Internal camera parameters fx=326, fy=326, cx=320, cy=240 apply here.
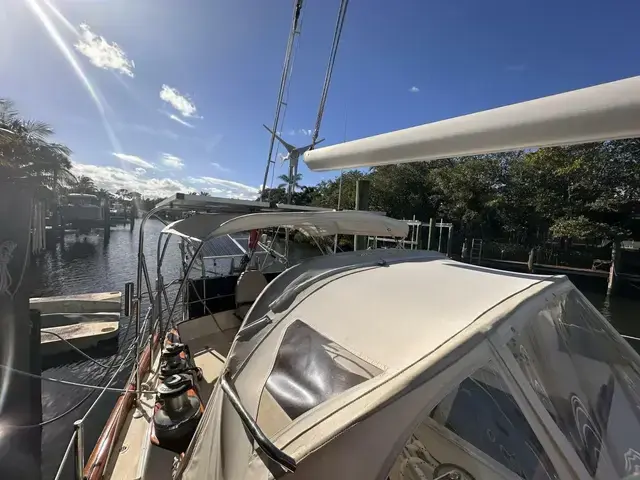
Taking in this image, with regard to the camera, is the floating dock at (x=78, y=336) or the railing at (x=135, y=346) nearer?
the railing at (x=135, y=346)

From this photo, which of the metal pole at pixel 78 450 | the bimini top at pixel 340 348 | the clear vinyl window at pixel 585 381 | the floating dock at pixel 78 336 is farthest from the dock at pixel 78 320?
the clear vinyl window at pixel 585 381

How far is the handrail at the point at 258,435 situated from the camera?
0.99 m

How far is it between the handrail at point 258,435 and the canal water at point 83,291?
343cm

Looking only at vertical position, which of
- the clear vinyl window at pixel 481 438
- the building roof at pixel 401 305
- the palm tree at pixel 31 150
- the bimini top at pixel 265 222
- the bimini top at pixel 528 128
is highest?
the palm tree at pixel 31 150

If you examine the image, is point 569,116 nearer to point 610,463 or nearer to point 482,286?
point 482,286

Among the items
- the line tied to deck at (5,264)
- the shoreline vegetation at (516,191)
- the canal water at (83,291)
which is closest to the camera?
the line tied to deck at (5,264)

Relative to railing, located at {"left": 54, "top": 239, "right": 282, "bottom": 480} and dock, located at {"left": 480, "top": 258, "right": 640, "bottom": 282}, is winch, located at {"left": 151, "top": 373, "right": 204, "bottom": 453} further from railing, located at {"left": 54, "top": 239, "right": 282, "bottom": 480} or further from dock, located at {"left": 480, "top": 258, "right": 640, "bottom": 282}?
dock, located at {"left": 480, "top": 258, "right": 640, "bottom": 282}

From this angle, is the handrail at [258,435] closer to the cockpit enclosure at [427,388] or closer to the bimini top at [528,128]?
the cockpit enclosure at [427,388]

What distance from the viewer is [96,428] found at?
269 inches

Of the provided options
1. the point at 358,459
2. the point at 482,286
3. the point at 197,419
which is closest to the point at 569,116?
the point at 482,286

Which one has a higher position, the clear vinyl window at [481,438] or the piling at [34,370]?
the clear vinyl window at [481,438]

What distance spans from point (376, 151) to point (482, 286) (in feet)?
4.16

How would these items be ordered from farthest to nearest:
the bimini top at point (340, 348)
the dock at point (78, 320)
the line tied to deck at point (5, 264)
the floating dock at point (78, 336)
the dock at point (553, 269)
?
1. the dock at point (553, 269)
2. the dock at point (78, 320)
3. the floating dock at point (78, 336)
4. the line tied to deck at point (5, 264)
5. the bimini top at point (340, 348)

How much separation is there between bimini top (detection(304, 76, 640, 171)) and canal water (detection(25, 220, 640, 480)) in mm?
4163
